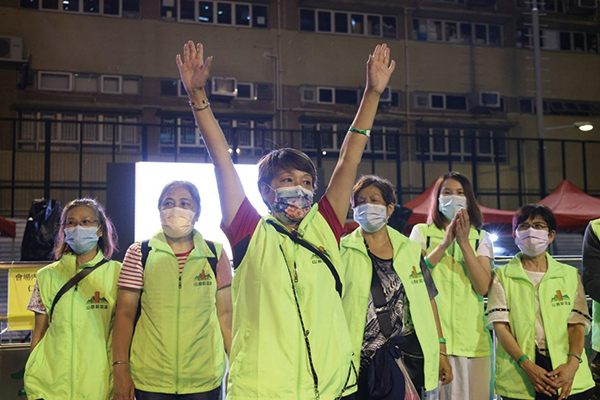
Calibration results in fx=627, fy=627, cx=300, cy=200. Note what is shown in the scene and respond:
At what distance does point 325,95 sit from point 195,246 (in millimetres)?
14223

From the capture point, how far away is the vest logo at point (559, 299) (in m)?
3.31

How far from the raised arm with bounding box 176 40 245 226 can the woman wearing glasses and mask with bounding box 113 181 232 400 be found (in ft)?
3.24

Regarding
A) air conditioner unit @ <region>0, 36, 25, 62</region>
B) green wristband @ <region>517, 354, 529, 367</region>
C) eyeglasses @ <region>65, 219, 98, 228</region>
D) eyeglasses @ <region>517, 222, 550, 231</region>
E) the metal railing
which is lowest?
green wristband @ <region>517, 354, 529, 367</region>

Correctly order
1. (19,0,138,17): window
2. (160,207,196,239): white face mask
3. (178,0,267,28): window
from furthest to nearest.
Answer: (178,0,267,28): window < (19,0,138,17): window < (160,207,196,239): white face mask

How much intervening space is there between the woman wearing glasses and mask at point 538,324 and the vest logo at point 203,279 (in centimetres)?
155

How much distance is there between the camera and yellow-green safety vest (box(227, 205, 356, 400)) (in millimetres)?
1929

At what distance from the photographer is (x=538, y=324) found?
331 centimetres

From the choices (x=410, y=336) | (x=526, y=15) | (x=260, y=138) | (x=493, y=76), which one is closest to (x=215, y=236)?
(x=410, y=336)

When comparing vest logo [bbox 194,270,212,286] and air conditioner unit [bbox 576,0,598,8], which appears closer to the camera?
vest logo [bbox 194,270,212,286]

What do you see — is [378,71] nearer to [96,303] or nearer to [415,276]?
[415,276]

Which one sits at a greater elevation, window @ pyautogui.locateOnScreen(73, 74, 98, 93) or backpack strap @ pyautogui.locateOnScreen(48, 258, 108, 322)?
window @ pyautogui.locateOnScreen(73, 74, 98, 93)

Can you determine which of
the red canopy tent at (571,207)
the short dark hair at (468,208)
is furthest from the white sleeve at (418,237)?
the red canopy tent at (571,207)

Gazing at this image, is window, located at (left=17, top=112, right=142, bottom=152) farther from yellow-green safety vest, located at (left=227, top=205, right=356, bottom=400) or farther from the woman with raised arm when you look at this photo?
yellow-green safety vest, located at (left=227, top=205, right=356, bottom=400)

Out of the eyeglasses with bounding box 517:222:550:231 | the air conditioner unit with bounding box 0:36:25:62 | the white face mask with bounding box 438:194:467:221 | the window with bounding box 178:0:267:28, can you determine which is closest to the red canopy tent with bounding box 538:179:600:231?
the white face mask with bounding box 438:194:467:221
